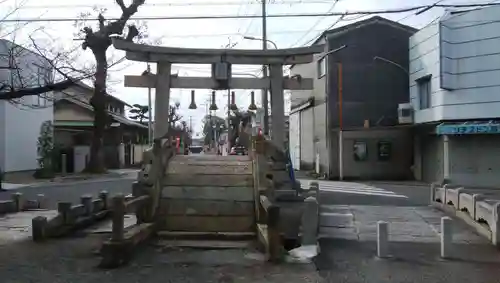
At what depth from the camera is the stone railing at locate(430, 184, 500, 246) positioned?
1213 centimetres

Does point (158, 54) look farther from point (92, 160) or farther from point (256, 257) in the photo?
point (92, 160)

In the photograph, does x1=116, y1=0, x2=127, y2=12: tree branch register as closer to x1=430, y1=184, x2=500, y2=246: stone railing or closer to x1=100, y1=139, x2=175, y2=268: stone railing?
x1=100, y1=139, x2=175, y2=268: stone railing

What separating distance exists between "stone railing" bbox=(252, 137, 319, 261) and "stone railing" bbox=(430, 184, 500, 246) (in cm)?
377

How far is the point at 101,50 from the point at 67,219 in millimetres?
9740

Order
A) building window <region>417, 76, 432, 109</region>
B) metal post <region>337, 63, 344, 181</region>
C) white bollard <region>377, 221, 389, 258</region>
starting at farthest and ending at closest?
1. metal post <region>337, 63, 344, 181</region>
2. building window <region>417, 76, 432, 109</region>
3. white bollard <region>377, 221, 389, 258</region>

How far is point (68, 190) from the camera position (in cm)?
2648

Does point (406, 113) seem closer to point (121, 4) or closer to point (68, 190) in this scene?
point (121, 4)

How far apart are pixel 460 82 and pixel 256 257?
19.8m

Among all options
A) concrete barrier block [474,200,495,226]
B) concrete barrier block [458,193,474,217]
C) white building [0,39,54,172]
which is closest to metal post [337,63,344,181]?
white building [0,39,54,172]

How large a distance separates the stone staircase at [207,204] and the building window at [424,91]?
59.3ft

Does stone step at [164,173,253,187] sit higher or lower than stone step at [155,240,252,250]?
higher

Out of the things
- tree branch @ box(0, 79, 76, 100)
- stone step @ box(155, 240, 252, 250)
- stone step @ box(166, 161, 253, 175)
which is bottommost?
stone step @ box(155, 240, 252, 250)

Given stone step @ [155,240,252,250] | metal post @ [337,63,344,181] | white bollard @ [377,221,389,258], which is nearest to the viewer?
white bollard @ [377,221,389,258]

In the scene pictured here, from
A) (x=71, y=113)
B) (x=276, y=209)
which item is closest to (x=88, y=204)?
(x=276, y=209)
